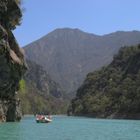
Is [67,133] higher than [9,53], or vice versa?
[9,53]

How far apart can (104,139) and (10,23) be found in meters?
47.1

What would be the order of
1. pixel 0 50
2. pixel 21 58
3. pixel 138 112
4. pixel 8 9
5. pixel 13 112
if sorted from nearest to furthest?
pixel 0 50 < pixel 8 9 < pixel 21 58 < pixel 13 112 < pixel 138 112

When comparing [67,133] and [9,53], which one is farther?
[9,53]

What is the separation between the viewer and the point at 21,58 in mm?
103188

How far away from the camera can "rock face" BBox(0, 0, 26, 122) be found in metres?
88.0

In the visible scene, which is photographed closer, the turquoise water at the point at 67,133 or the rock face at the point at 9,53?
the turquoise water at the point at 67,133

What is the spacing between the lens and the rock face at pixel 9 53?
3465 inches

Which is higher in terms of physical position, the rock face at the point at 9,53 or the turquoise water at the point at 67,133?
the rock face at the point at 9,53

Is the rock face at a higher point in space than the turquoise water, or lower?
higher

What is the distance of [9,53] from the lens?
91.5 metres

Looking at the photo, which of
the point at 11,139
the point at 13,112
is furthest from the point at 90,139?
the point at 13,112

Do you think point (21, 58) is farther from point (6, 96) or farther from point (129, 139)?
point (129, 139)

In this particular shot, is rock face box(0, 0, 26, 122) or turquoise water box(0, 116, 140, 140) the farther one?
rock face box(0, 0, 26, 122)

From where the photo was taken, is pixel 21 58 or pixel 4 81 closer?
pixel 4 81
